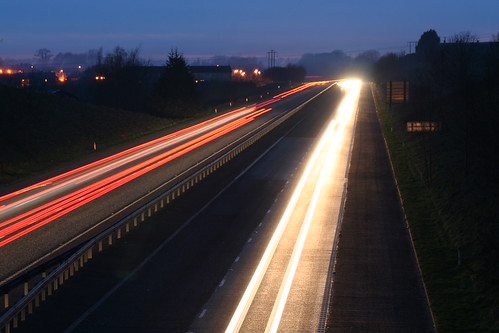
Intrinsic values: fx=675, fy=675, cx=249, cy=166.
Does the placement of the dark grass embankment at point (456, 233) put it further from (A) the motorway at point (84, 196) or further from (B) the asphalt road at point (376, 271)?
(A) the motorway at point (84, 196)

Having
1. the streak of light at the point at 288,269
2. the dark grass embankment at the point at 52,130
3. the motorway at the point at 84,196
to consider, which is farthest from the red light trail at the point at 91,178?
the streak of light at the point at 288,269

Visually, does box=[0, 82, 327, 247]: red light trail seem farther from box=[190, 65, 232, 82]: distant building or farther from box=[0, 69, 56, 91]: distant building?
box=[190, 65, 232, 82]: distant building

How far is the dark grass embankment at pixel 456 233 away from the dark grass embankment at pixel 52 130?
2288 cm

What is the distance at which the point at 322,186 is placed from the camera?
35219 mm

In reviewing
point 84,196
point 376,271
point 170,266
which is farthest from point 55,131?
point 376,271

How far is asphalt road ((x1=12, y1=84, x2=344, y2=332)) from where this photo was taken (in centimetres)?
1647

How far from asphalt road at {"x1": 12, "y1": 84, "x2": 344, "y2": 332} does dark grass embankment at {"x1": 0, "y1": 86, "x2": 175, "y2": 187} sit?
14.6m

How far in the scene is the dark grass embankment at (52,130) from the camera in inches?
1844

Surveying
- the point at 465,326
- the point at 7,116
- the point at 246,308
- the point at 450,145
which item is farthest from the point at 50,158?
the point at 465,326

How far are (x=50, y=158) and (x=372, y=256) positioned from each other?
3282 cm

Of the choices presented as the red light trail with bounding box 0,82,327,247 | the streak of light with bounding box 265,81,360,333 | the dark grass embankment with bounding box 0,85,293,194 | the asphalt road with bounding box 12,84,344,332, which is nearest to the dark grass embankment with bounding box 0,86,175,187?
the dark grass embankment with bounding box 0,85,293,194

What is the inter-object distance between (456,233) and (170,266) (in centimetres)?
1063

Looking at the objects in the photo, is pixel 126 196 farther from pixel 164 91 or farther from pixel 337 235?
pixel 164 91

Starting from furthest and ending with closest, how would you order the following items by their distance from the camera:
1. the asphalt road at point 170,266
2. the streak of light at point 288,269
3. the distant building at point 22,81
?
the distant building at point 22,81
the asphalt road at point 170,266
the streak of light at point 288,269
